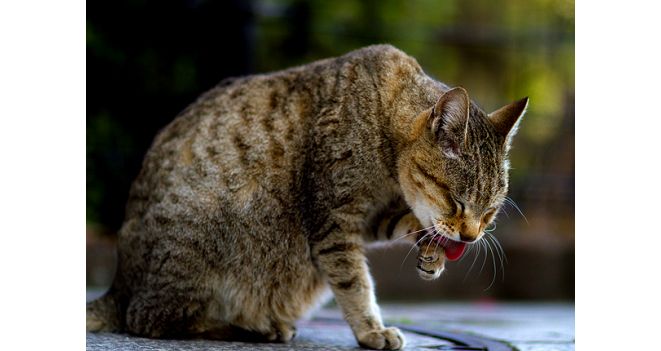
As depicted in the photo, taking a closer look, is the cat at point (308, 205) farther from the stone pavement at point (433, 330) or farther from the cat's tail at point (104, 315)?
the stone pavement at point (433, 330)

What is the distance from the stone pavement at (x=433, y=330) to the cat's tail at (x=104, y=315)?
0.27 ft

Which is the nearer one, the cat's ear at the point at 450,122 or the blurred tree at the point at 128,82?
the cat's ear at the point at 450,122

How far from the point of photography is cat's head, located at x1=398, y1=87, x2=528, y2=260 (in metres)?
2.74

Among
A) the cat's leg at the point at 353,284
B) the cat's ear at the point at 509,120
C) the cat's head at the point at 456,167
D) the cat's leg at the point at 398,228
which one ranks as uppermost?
the cat's ear at the point at 509,120

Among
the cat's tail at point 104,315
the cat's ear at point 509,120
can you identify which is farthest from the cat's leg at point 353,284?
the cat's tail at point 104,315

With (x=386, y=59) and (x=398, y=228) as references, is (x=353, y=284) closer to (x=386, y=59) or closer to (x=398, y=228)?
(x=398, y=228)

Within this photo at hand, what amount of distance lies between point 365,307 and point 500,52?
5174mm

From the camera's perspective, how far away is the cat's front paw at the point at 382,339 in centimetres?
281

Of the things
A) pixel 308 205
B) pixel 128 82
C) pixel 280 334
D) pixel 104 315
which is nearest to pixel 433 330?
pixel 280 334

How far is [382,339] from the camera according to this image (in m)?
2.81

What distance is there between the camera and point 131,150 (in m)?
5.55

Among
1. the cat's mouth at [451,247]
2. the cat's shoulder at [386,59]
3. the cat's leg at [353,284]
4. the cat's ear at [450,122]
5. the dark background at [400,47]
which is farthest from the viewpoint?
the dark background at [400,47]
